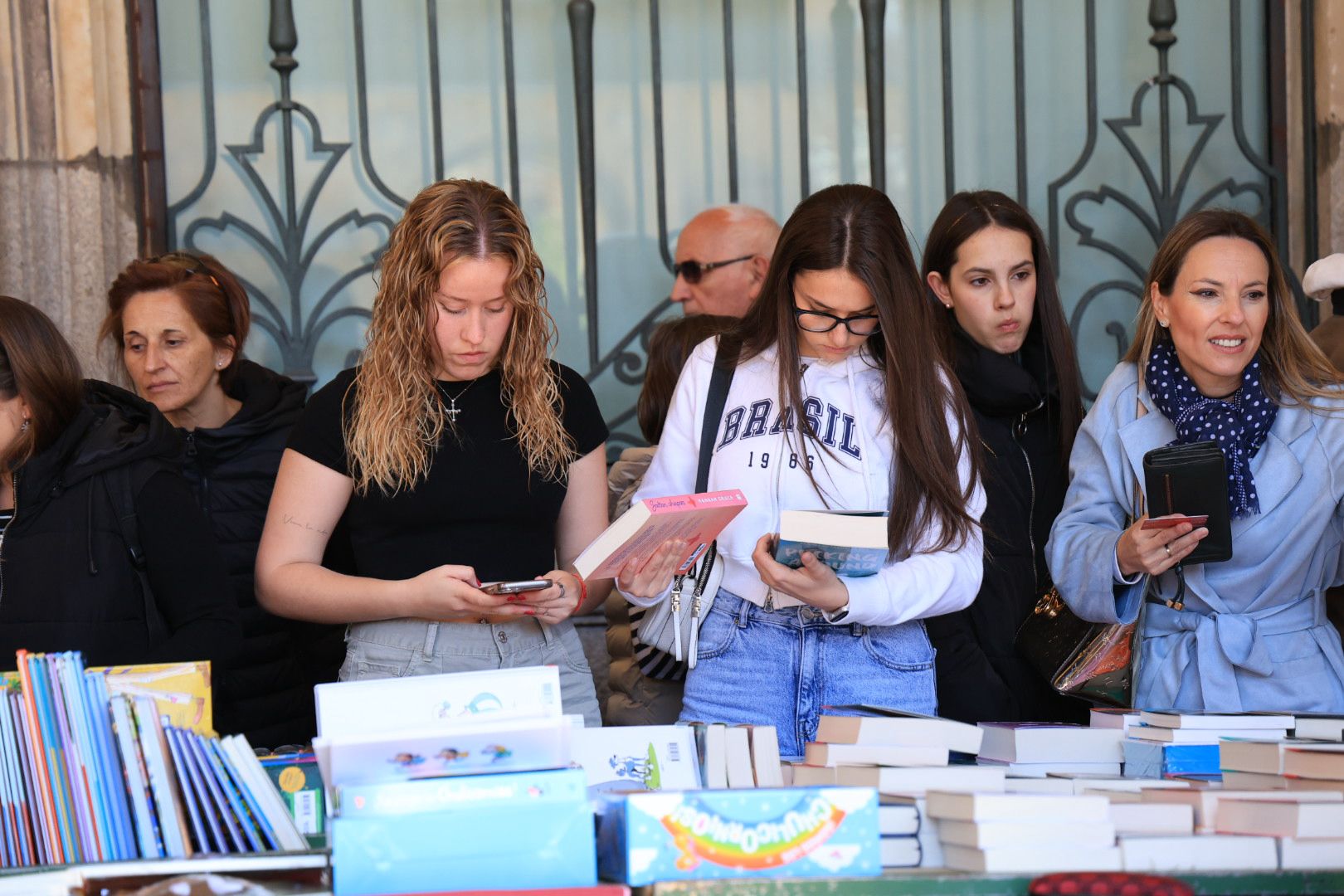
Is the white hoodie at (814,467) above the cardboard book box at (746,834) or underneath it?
above

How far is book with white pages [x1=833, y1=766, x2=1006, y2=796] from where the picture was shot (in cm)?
211

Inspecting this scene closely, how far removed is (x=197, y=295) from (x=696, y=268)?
1696mm

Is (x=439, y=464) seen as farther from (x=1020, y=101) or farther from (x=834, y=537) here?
(x=1020, y=101)

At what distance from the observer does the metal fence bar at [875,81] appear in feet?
17.8

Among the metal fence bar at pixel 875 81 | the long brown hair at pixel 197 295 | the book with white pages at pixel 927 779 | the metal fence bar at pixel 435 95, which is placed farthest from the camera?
the metal fence bar at pixel 875 81

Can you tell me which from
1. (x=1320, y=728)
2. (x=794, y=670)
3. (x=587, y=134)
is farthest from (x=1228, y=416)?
(x=587, y=134)

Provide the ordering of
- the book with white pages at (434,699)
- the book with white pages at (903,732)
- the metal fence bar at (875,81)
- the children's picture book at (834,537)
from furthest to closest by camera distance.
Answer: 1. the metal fence bar at (875,81)
2. the children's picture book at (834,537)
3. the book with white pages at (903,732)
4. the book with white pages at (434,699)

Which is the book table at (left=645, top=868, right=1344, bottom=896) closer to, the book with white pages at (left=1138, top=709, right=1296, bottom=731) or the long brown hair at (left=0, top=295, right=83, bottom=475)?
the book with white pages at (left=1138, top=709, right=1296, bottom=731)

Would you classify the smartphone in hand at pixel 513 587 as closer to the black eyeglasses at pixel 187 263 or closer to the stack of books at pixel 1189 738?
the stack of books at pixel 1189 738

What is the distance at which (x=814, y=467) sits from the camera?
3.03m

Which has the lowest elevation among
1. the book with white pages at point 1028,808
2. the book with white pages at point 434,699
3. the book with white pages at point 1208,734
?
the book with white pages at point 1208,734

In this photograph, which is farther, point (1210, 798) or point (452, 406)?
point (452, 406)

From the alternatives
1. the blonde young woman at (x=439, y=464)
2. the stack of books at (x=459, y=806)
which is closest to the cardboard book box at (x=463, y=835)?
the stack of books at (x=459, y=806)

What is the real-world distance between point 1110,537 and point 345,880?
1.99 meters
